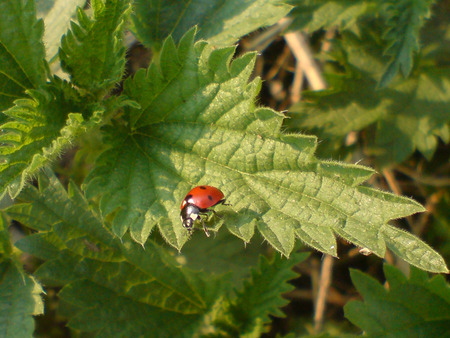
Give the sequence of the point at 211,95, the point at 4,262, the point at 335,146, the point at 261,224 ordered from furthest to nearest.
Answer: the point at 335,146
the point at 4,262
the point at 211,95
the point at 261,224

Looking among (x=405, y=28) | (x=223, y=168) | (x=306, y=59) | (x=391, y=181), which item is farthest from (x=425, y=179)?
(x=223, y=168)

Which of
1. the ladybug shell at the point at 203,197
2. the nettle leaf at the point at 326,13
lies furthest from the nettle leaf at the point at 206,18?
the ladybug shell at the point at 203,197

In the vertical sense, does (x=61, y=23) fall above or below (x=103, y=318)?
above

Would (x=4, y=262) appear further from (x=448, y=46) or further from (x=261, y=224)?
(x=448, y=46)

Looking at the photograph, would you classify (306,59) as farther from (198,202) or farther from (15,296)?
(15,296)

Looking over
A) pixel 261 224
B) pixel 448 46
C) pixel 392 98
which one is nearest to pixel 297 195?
pixel 261 224
